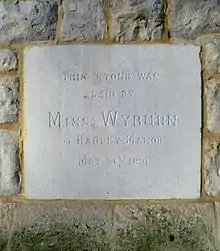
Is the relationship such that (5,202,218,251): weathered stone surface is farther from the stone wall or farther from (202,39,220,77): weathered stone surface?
(202,39,220,77): weathered stone surface

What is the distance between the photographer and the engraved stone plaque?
8.51 ft

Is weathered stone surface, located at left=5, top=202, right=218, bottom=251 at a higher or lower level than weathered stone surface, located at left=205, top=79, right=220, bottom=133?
lower

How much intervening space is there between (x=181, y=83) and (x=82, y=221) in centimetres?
78

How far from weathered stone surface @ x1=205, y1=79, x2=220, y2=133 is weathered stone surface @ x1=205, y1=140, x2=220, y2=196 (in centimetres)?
7

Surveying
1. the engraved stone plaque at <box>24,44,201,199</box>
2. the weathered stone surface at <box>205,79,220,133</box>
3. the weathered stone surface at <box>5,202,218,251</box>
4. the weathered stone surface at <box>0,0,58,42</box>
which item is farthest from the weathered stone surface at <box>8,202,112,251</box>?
the weathered stone surface at <box>0,0,58,42</box>

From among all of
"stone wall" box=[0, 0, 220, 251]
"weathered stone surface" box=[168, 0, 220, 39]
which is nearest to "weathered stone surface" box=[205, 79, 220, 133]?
"stone wall" box=[0, 0, 220, 251]

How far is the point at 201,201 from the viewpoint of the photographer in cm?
262

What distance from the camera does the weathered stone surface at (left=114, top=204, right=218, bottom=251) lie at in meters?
2.62

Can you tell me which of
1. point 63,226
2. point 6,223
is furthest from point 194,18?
point 6,223

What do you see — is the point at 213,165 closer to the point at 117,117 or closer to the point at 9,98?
the point at 117,117

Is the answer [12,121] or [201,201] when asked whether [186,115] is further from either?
[12,121]

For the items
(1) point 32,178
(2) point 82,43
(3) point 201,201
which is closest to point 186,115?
(3) point 201,201

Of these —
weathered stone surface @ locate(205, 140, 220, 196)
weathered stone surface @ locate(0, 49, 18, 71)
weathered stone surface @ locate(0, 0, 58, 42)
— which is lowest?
weathered stone surface @ locate(205, 140, 220, 196)

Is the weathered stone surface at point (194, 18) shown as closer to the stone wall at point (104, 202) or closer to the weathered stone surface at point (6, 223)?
the stone wall at point (104, 202)
